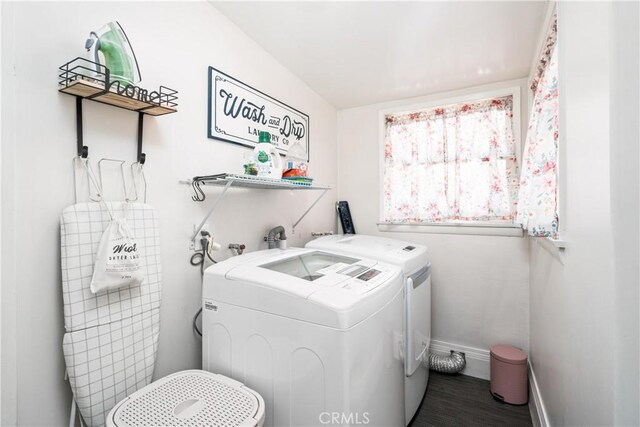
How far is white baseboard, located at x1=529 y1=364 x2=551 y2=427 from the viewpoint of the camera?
1635 mm

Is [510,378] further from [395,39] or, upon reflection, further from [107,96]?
[107,96]

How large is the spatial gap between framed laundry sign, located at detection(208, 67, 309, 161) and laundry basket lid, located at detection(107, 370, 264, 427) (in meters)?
1.16

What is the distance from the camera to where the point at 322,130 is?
278 centimetres

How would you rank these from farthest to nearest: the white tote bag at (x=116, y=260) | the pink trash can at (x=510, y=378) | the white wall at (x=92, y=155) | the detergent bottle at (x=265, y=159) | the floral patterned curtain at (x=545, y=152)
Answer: the pink trash can at (x=510, y=378), the detergent bottle at (x=265, y=159), the floral patterned curtain at (x=545, y=152), the white tote bag at (x=116, y=260), the white wall at (x=92, y=155)

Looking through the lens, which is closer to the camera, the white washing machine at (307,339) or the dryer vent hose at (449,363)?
the white washing machine at (307,339)

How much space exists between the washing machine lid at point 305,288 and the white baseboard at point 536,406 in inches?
43.7

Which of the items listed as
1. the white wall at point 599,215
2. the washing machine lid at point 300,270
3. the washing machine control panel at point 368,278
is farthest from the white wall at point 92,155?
the white wall at point 599,215

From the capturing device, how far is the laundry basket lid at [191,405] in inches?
37.2

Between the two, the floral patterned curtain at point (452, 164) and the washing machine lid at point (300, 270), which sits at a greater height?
the floral patterned curtain at point (452, 164)

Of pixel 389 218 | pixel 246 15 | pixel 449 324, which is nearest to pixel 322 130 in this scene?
pixel 389 218

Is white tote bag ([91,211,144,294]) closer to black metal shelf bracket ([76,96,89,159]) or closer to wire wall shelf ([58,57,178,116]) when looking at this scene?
black metal shelf bracket ([76,96,89,159])

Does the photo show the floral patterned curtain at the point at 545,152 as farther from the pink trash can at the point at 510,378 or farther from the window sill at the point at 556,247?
the pink trash can at the point at 510,378

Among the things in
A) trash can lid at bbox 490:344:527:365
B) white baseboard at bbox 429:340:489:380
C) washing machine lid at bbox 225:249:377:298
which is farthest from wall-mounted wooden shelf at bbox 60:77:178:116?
white baseboard at bbox 429:340:489:380

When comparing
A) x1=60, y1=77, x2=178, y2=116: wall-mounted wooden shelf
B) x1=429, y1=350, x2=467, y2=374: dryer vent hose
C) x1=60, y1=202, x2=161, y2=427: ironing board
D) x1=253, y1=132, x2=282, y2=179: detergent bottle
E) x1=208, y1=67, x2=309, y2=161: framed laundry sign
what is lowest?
x1=429, y1=350, x2=467, y2=374: dryer vent hose
